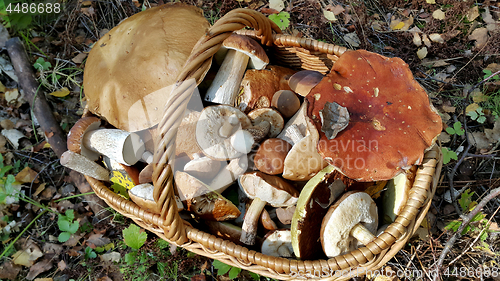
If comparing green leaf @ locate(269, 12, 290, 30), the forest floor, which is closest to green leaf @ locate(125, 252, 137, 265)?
the forest floor

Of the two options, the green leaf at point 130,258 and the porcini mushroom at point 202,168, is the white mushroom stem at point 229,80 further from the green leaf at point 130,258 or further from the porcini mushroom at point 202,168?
the green leaf at point 130,258

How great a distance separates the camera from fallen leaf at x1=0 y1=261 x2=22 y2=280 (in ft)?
8.55

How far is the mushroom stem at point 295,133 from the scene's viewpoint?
2.15 m

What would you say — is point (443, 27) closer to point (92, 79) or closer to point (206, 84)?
point (206, 84)

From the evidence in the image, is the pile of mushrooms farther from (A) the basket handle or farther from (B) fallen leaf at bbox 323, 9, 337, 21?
(B) fallen leaf at bbox 323, 9, 337, 21

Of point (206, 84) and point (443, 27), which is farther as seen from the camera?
point (443, 27)

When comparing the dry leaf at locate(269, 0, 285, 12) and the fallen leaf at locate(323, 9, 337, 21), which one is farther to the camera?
the dry leaf at locate(269, 0, 285, 12)

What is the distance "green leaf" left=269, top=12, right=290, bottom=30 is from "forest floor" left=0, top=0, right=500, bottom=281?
0.04 feet

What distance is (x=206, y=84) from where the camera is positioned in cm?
248

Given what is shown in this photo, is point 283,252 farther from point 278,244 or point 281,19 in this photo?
point 281,19

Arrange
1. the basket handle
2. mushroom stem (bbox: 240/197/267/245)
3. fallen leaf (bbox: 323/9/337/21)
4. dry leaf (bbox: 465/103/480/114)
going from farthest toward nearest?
fallen leaf (bbox: 323/9/337/21) → dry leaf (bbox: 465/103/480/114) → mushroom stem (bbox: 240/197/267/245) → the basket handle

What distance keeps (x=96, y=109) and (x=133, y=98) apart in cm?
43

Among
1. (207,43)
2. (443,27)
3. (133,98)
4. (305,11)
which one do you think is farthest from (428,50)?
(133,98)

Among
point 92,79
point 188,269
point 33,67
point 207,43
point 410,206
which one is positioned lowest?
point 188,269
